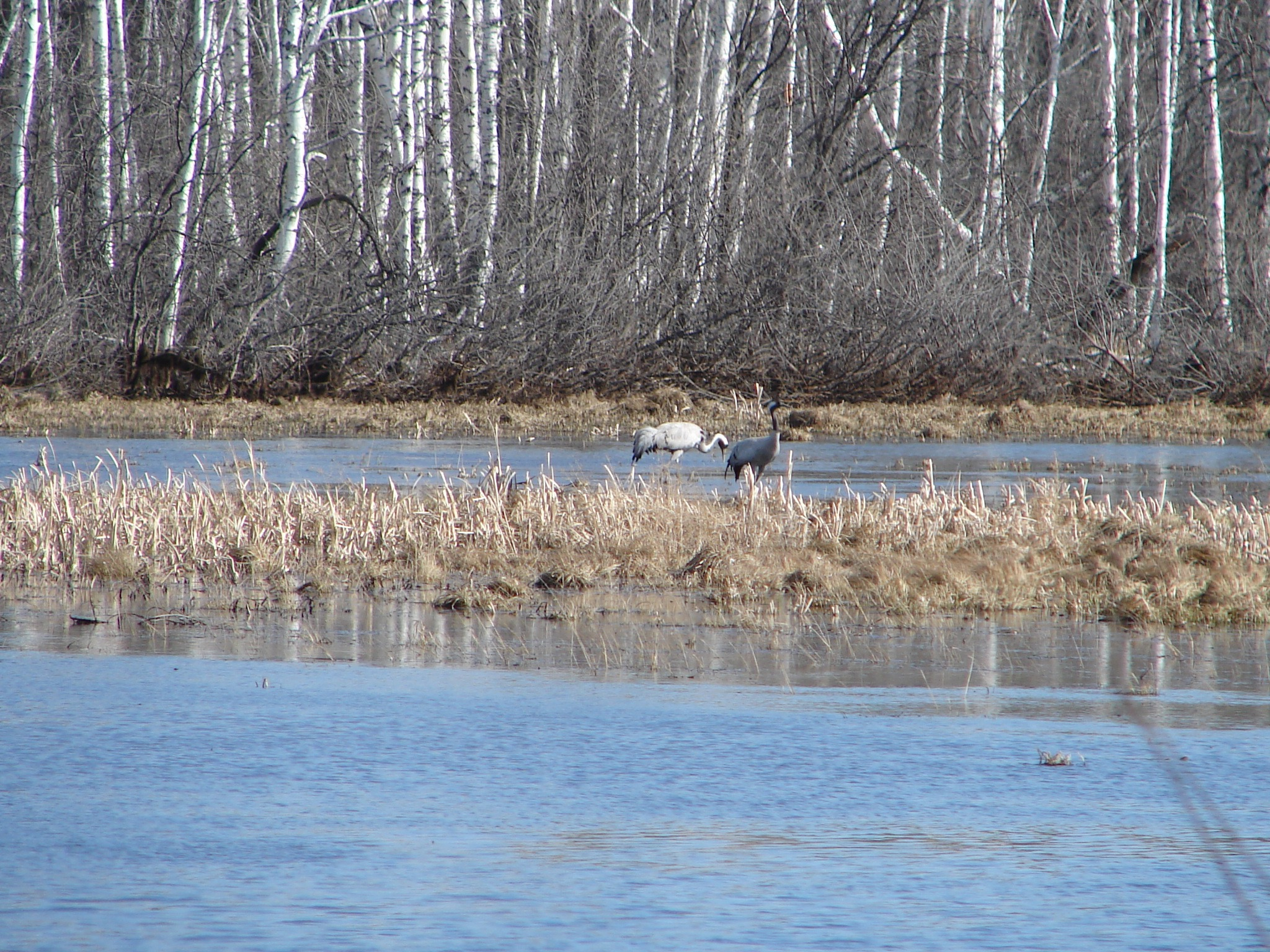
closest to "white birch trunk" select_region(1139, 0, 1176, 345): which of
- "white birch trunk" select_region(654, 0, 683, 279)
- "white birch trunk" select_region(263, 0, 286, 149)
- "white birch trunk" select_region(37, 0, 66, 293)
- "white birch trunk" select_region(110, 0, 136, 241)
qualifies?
"white birch trunk" select_region(654, 0, 683, 279)

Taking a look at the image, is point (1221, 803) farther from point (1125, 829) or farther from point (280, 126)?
point (280, 126)

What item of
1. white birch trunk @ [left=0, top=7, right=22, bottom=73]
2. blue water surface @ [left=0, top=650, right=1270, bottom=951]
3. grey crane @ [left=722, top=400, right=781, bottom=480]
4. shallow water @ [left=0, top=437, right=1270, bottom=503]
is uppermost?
white birch trunk @ [left=0, top=7, right=22, bottom=73]

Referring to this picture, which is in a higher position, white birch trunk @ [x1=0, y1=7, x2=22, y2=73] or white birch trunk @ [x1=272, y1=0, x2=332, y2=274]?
white birch trunk @ [x1=0, y1=7, x2=22, y2=73]

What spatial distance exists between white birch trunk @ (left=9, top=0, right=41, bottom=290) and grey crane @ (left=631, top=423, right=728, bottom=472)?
10391 millimetres

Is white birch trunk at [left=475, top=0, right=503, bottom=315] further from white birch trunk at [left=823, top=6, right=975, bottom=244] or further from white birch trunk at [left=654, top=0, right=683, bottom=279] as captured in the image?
white birch trunk at [left=823, top=6, right=975, bottom=244]

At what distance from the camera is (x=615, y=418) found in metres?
26.0

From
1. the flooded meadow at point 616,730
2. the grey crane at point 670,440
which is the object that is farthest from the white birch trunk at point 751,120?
the flooded meadow at point 616,730

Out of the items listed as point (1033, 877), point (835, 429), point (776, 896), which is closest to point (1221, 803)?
point (1033, 877)

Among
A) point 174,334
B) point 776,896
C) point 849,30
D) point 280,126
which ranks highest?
point 849,30

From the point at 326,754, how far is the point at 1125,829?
276cm

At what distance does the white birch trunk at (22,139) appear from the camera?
82.5 ft

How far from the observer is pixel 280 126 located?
28.3 meters

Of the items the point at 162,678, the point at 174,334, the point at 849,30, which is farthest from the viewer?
the point at 849,30

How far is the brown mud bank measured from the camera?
23297mm
